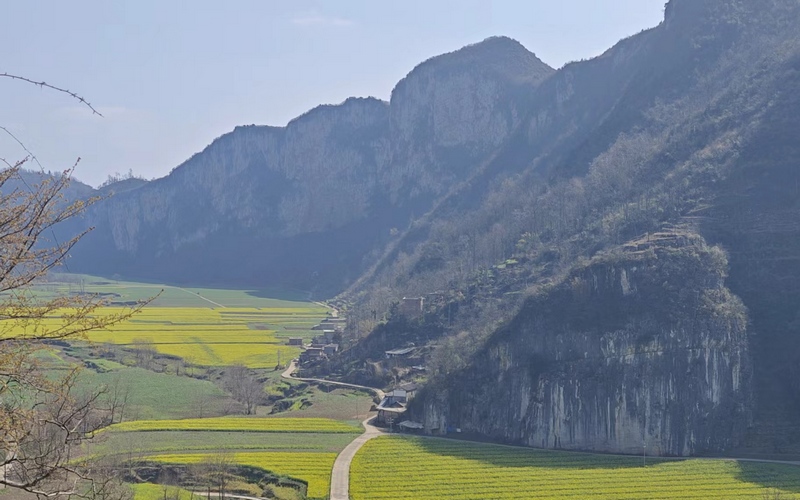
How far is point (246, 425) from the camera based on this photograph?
6619 cm

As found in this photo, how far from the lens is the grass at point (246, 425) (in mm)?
63875

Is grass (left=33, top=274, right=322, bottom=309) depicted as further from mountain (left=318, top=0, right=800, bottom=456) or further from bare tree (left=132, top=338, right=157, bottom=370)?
bare tree (left=132, top=338, right=157, bottom=370)

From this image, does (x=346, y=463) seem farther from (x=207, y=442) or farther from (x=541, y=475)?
(x=541, y=475)

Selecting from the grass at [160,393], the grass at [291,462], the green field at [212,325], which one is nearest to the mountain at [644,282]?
the green field at [212,325]

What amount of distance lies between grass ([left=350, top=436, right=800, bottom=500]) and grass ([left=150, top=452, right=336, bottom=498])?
6.02 feet

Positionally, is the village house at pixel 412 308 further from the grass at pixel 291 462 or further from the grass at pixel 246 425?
the grass at pixel 291 462

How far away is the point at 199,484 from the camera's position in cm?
4997

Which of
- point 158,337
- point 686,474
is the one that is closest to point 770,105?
point 686,474

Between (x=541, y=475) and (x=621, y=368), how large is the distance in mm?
13667

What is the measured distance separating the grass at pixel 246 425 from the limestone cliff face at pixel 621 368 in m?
7.13

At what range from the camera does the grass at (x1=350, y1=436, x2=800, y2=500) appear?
48.3 m

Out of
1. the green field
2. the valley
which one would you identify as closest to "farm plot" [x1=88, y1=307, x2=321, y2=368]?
the green field

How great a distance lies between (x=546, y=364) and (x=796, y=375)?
725 inches

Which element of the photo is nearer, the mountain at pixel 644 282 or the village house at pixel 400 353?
the mountain at pixel 644 282
